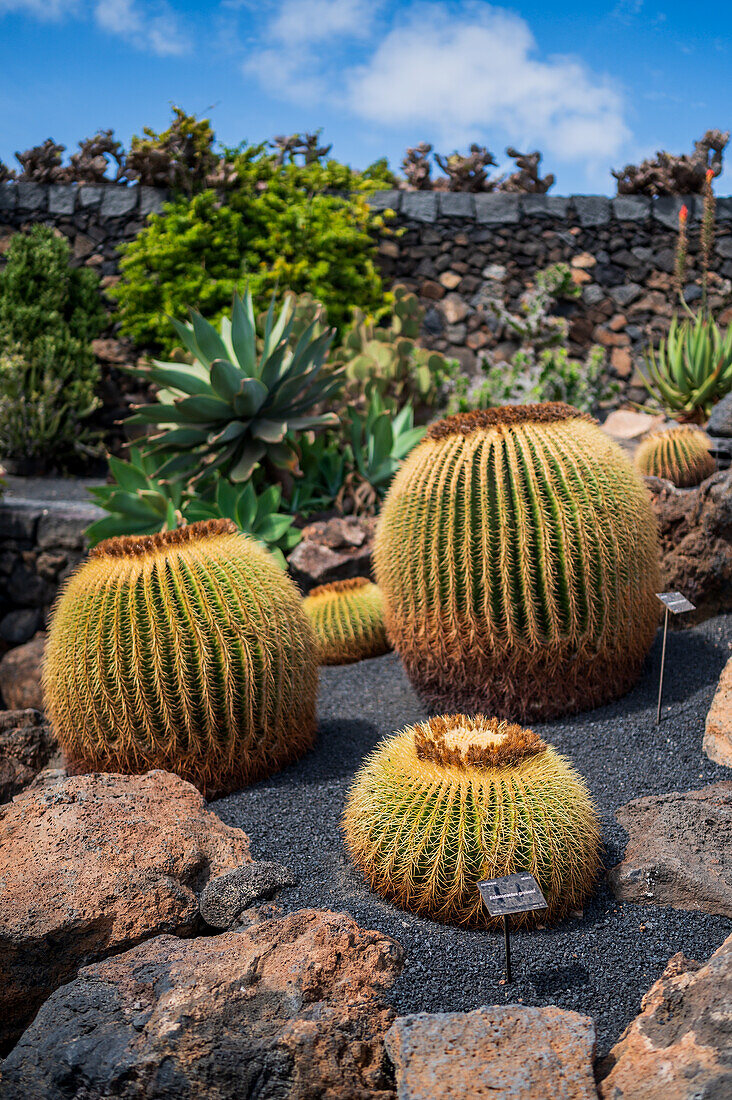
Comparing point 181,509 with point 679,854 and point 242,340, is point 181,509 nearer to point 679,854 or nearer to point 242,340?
point 242,340

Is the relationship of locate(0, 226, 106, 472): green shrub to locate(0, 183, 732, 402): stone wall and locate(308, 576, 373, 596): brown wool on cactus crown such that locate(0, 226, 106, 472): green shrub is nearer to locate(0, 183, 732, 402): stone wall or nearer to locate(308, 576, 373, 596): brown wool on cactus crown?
locate(0, 183, 732, 402): stone wall

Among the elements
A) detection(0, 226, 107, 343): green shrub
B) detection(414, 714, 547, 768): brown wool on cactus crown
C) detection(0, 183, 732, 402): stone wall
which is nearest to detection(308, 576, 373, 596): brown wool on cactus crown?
detection(414, 714, 547, 768): brown wool on cactus crown

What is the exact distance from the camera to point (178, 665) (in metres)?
3.52

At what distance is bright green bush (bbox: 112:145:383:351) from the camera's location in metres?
11.1

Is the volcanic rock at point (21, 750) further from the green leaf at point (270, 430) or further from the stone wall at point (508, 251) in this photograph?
the stone wall at point (508, 251)

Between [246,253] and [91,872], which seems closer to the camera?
[91,872]

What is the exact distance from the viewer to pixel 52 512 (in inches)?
347

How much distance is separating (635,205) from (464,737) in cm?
1113

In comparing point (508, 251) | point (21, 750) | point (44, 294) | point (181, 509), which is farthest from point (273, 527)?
point (508, 251)

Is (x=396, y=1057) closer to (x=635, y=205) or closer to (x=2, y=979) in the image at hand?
(x=2, y=979)

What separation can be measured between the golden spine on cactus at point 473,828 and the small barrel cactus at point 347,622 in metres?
2.48

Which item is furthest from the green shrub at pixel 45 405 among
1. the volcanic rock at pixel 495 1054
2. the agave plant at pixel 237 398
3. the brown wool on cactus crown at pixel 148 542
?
the volcanic rock at pixel 495 1054

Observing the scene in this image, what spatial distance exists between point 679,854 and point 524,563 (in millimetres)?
1378

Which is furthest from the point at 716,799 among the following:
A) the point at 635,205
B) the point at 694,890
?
the point at 635,205
